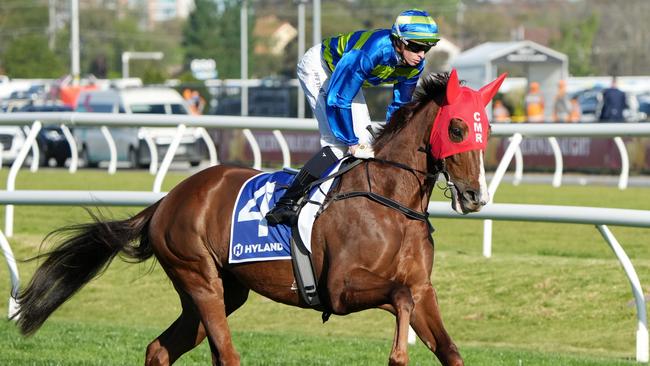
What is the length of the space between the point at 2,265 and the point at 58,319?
3.59 feet

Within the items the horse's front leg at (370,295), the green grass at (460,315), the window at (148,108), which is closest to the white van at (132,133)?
the window at (148,108)

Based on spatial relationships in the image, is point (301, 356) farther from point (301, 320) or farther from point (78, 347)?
point (301, 320)

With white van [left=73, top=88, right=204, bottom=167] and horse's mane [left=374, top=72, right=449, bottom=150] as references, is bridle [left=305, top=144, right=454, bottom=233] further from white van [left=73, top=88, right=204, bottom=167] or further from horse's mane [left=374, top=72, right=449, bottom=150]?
white van [left=73, top=88, right=204, bottom=167]

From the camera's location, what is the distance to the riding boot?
538 cm

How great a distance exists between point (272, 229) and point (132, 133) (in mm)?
15774

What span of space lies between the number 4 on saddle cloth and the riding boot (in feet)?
0.11

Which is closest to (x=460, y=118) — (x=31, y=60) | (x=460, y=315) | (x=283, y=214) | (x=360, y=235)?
(x=360, y=235)

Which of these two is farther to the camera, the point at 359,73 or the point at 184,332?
the point at 184,332

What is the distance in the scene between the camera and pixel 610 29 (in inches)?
2837

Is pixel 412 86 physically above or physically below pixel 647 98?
above

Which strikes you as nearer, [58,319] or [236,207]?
[236,207]

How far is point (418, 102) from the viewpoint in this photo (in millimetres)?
5281

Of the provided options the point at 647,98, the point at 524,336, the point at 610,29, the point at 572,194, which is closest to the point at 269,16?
the point at 610,29

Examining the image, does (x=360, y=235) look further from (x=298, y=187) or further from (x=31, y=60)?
(x=31, y=60)
